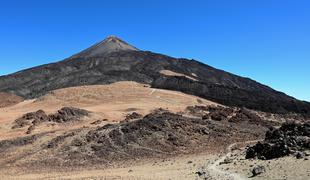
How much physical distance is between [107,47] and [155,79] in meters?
79.6

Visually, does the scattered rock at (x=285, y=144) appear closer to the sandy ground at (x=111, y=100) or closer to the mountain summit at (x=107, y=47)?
the sandy ground at (x=111, y=100)

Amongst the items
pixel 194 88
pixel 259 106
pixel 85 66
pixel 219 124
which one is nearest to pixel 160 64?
pixel 85 66

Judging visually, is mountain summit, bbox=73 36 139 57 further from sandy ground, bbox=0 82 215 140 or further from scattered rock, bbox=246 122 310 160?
scattered rock, bbox=246 122 310 160

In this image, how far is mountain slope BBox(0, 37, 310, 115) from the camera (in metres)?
83.0

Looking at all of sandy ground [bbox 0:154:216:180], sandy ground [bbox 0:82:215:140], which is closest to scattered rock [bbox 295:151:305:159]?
sandy ground [bbox 0:154:216:180]

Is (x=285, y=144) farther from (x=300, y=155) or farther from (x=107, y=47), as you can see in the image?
(x=107, y=47)

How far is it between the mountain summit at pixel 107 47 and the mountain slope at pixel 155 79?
58.2 inches

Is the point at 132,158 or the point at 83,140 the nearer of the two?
the point at 132,158

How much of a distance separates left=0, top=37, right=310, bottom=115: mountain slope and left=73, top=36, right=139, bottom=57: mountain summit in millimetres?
1479

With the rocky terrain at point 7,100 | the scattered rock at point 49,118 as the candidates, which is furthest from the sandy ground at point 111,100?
the rocky terrain at point 7,100

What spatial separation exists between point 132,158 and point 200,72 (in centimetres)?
10631

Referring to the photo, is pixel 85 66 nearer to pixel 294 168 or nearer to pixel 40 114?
pixel 40 114

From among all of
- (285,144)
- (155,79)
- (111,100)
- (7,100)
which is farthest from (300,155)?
(155,79)

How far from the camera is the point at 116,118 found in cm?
4994
